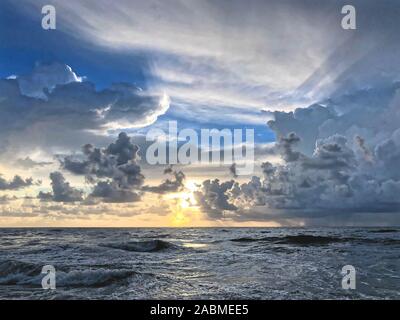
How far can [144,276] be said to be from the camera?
1862 cm

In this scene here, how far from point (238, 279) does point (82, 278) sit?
775cm

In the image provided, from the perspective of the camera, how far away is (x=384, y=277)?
17.6 metres

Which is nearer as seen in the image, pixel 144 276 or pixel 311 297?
pixel 311 297
